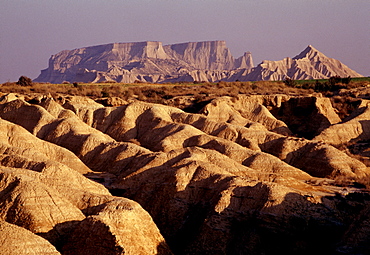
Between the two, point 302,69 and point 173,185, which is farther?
point 302,69

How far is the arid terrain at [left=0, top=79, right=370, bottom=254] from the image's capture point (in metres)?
19.1

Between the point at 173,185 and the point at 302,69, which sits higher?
the point at 302,69

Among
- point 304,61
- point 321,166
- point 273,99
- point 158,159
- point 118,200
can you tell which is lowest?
point 118,200

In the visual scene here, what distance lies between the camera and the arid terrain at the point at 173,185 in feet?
62.7

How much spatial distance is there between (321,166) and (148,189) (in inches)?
451

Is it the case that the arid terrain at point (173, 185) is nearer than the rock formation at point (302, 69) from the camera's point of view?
Yes

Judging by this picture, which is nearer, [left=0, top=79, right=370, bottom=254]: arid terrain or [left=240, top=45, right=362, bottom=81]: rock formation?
[left=0, top=79, right=370, bottom=254]: arid terrain

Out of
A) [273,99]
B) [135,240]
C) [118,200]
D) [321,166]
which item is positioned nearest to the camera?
[135,240]

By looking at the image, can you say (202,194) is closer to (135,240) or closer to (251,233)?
(251,233)

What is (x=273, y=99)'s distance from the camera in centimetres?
5584

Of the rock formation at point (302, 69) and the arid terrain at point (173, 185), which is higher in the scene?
the rock formation at point (302, 69)

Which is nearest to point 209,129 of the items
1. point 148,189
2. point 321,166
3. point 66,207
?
point 321,166

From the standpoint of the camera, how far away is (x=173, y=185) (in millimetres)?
25297

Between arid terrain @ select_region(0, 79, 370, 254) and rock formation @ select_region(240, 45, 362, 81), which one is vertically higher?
rock formation @ select_region(240, 45, 362, 81)
